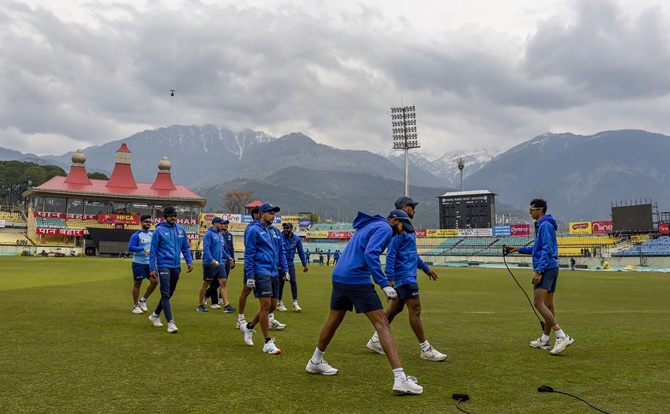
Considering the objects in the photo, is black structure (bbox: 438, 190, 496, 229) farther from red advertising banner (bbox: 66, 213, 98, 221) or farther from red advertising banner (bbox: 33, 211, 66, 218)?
red advertising banner (bbox: 33, 211, 66, 218)

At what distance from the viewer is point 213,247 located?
38.8 ft

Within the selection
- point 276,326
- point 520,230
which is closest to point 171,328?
point 276,326

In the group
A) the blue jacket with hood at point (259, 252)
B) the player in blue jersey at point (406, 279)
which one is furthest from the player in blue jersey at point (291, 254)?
the player in blue jersey at point (406, 279)

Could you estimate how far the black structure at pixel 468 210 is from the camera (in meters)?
80.6

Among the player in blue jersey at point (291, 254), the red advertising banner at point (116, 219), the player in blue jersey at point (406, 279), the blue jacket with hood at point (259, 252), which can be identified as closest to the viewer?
the player in blue jersey at point (406, 279)

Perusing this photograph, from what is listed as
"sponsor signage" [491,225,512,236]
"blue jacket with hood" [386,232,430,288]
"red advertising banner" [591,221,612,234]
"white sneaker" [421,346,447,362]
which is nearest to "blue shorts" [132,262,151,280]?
"blue jacket with hood" [386,232,430,288]

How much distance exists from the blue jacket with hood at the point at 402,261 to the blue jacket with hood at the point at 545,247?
7.13 ft

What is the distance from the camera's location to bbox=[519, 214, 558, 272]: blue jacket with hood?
770 cm

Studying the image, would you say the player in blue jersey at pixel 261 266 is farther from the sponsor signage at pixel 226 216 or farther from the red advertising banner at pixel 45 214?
the sponsor signage at pixel 226 216

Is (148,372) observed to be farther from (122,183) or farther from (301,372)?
(122,183)

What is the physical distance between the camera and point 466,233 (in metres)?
78.2

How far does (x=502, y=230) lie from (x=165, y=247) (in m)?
72.1

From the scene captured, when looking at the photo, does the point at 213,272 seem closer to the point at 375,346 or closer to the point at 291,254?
the point at 291,254

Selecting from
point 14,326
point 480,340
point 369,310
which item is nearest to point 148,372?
point 369,310
